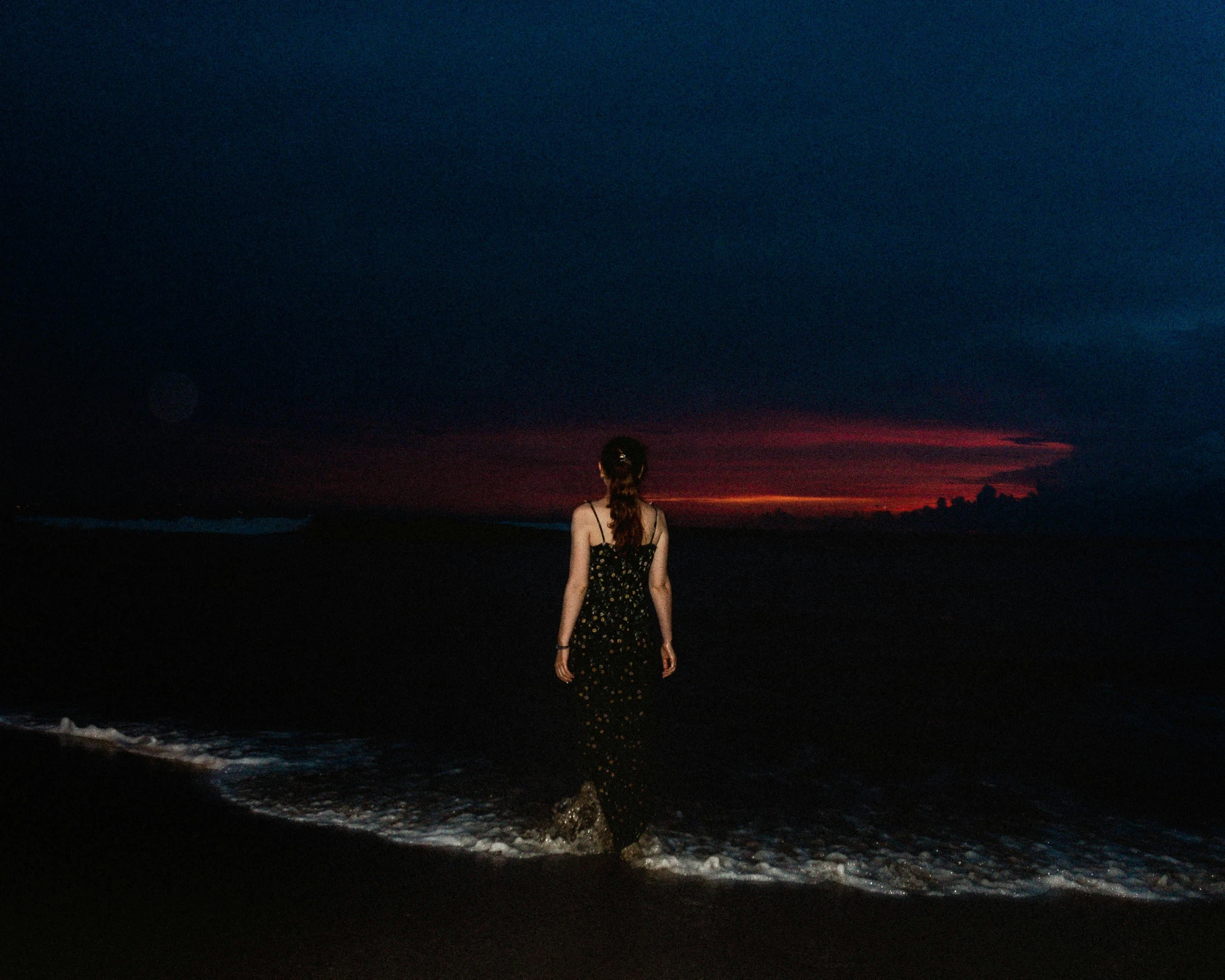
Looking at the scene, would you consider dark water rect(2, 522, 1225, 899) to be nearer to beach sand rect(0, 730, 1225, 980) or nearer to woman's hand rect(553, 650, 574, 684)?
beach sand rect(0, 730, 1225, 980)

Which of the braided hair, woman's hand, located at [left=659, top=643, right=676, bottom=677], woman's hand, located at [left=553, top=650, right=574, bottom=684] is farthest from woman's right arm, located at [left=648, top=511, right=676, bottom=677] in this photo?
woman's hand, located at [left=553, top=650, right=574, bottom=684]

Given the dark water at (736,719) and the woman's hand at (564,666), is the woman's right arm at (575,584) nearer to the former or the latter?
the woman's hand at (564,666)

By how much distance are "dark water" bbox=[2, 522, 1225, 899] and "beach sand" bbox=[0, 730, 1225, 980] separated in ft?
1.21

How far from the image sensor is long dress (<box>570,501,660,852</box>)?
14.8 ft

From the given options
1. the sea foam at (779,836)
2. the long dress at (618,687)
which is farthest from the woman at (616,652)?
the sea foam at (779,836)

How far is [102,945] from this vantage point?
3.39 meters

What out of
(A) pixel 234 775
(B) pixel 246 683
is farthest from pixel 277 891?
(B) pixel 246 683

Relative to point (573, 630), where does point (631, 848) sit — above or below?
below

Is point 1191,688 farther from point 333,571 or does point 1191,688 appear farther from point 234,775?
point 333,571

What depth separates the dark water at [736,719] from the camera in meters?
5.04

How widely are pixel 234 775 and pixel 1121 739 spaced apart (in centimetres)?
849

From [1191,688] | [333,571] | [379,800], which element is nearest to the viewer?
[379,800]

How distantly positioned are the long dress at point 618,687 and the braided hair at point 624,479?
170 mm

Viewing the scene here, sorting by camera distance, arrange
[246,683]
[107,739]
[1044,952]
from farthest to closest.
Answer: [246,683] → [107,739] → [1044,952]
